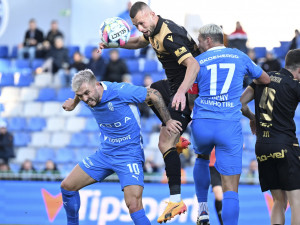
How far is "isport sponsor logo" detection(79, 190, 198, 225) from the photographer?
12086 millimetres

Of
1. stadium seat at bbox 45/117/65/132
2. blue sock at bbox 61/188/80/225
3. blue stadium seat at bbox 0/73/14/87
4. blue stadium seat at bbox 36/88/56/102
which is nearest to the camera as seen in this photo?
blue sock at bbox 61/188/80/225

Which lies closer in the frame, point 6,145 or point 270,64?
point 270,64

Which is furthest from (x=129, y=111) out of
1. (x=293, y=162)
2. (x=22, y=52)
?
(x=22, y=52)

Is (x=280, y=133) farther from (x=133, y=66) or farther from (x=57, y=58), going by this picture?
(x=57, y=58)

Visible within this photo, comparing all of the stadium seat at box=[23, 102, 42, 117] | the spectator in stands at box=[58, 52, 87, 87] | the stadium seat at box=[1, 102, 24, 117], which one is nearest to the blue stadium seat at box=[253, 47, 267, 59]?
the spectator in stands at box=[58, 52, 87, 87]

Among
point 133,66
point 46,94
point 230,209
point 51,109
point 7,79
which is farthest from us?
point 7,79

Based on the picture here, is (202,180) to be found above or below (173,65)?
below

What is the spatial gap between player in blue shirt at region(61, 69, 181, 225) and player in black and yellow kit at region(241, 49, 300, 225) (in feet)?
3.63

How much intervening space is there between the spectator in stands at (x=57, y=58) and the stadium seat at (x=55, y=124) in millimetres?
1737

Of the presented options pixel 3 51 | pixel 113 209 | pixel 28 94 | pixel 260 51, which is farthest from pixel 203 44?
pixel 3 51

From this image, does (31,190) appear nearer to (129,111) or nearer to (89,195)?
(89,195)

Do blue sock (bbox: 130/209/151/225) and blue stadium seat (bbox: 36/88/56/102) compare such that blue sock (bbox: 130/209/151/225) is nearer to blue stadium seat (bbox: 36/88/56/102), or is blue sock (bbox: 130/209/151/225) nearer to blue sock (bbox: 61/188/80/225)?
blue sock (bbox: 61/188/80/225)

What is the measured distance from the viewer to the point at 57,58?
17.6 meters

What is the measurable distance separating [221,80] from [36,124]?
32.6 feet
